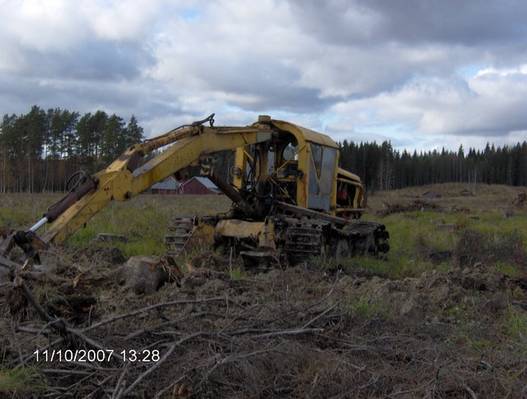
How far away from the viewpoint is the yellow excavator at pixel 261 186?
28.8 ft

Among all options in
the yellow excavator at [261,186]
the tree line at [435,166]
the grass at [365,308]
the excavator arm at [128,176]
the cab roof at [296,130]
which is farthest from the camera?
the tree line at [435,166]

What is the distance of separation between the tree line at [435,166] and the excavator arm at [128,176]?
80.5m

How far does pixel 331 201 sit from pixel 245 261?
11.9ft

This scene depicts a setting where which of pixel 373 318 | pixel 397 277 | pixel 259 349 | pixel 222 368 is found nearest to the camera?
pixel 222 368

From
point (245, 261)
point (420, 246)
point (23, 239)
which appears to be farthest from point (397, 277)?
point (23, 239)

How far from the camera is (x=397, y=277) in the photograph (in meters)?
10.8

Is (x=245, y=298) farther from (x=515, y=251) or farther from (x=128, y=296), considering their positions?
(x=515, y=251)

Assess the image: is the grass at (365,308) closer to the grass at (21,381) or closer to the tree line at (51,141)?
the grass at (21,381)

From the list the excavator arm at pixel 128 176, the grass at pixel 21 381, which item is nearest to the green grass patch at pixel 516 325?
the grass at pixel 21 381

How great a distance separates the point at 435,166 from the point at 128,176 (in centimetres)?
11826

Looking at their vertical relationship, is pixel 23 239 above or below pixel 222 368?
above

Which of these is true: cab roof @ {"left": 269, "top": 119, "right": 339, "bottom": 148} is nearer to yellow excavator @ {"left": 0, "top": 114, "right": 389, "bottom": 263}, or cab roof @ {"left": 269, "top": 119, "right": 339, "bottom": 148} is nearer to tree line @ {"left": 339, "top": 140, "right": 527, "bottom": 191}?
yellow excavator @ {"left": 0, "top": 114, "right": 389, "bottom": 263}

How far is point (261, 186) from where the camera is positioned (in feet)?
39.3

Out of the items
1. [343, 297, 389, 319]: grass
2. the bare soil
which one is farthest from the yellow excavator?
[343, 297, 389, 319]: grass
